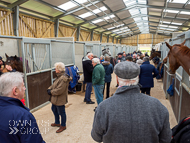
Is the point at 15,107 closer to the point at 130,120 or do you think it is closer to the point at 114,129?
the point at 114,129

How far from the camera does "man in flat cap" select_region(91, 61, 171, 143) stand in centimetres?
103

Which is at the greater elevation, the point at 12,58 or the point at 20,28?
the point at 20,28

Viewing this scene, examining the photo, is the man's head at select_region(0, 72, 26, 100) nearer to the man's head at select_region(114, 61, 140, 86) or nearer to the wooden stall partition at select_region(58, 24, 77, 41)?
the man's head at select_region(114, 61, 140, 86)

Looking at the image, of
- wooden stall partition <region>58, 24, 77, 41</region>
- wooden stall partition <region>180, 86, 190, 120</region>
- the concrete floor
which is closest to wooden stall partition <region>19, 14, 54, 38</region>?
wooden stall partition <region>58, 24, 77, 41</region>

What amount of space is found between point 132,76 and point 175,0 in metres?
10.2

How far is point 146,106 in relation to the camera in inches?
41.0

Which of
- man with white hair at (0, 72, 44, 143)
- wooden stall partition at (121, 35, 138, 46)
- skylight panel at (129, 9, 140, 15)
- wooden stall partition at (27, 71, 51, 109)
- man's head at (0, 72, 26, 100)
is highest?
skylight panel at (129, 9, 140, 15)

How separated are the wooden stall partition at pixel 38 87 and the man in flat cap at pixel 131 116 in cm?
308

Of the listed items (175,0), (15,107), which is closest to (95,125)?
(15,107)

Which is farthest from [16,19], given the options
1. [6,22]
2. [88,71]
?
[88,71]

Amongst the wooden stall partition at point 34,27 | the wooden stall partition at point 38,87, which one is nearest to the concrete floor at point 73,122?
the wooden stall partition at point 38,87

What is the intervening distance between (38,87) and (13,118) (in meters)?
2.99

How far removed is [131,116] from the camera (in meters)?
1.03

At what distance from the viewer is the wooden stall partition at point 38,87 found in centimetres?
370
